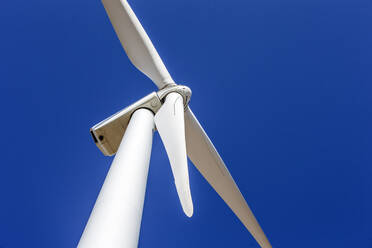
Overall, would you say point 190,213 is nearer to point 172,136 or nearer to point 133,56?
point 172,136

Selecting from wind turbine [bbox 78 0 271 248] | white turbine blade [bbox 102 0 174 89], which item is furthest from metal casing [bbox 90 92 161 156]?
white turbine blade [bbox 102 0 174 89]

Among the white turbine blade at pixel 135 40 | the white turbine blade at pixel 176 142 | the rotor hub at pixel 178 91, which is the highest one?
the white turbine blade at pixel 135 40

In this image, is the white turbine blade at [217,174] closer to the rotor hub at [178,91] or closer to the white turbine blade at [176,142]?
the rotor hub at [178,91]

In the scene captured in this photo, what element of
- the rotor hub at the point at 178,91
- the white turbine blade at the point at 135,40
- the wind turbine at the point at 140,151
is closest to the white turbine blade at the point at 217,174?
the wind turbine at the point at 140,151

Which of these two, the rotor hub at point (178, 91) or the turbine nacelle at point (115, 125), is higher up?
the rotor hub at point (178, 91)

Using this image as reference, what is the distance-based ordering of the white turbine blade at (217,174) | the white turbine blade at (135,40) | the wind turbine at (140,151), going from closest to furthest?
the wind turbine at (140,151) → the white turbine blade at (135,40) → the white turbine blade at (217,174)

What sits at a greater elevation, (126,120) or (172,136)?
(126,120)

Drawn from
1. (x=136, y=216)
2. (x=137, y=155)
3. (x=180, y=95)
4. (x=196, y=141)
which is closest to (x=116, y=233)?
(x=136, y=216)

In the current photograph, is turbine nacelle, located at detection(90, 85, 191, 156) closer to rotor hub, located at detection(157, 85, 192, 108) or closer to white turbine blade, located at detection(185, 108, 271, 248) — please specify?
rotor hub, located at detection(157, 85, 192, 108)
